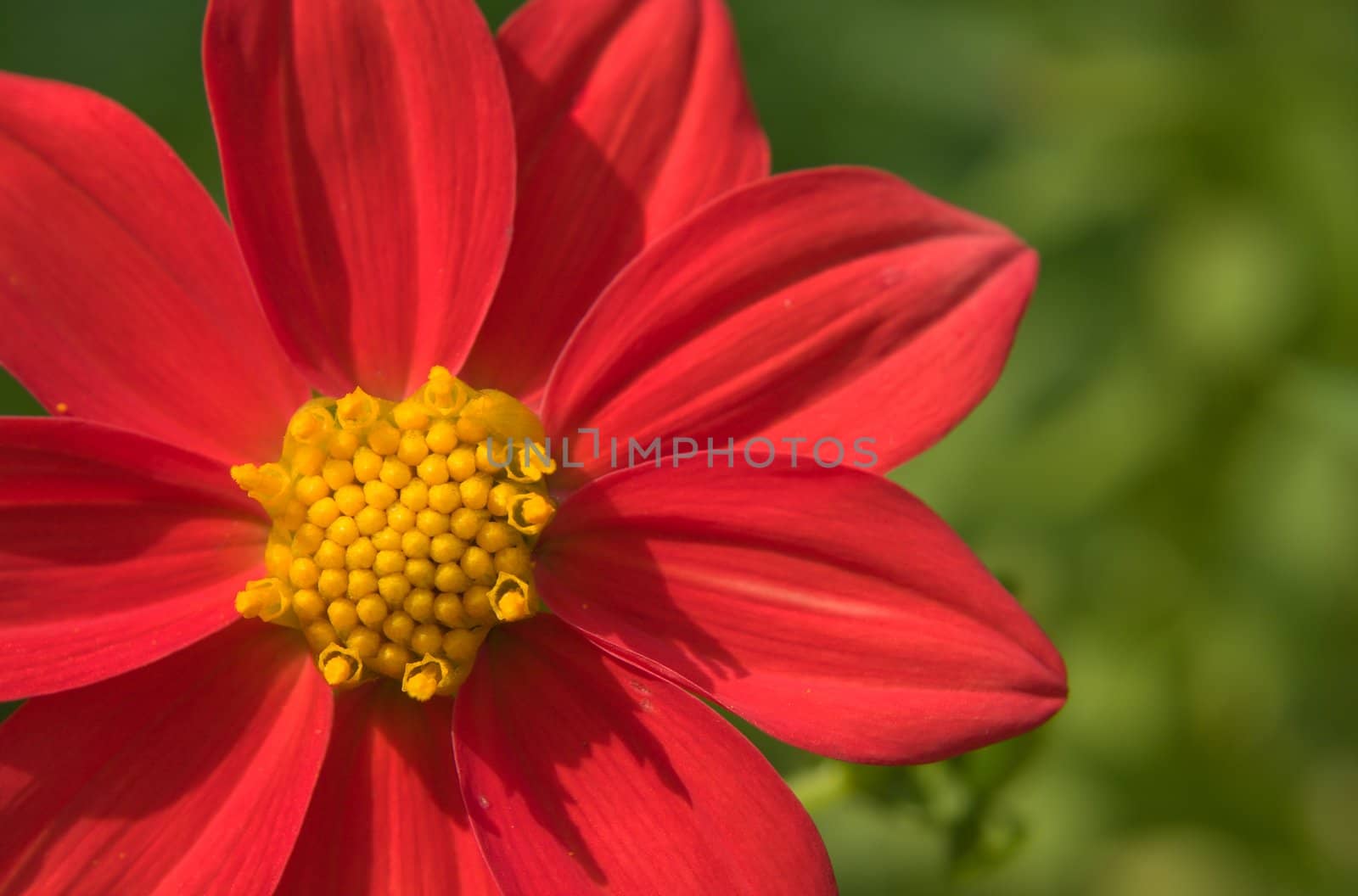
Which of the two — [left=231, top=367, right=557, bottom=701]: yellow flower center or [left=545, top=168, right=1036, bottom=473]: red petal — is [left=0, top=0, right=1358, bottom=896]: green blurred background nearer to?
[left=545, top=168, right=1036, bottom=473]: red petal

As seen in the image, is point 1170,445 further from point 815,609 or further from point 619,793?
point 619,793

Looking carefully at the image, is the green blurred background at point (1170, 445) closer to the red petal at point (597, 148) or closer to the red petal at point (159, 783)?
the red petal at point (597, 148)

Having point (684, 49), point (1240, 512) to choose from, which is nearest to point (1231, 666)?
point (1240, 512)

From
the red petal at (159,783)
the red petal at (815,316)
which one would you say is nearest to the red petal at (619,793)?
the red petal at (159,783)

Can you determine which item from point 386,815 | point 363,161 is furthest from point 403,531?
point 363,161

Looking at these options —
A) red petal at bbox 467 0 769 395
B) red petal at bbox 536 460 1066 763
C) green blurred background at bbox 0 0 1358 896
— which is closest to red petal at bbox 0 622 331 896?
red petal at bbox 536 460 1066 763

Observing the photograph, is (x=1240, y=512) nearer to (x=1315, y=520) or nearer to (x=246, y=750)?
(x=1315, y=520)

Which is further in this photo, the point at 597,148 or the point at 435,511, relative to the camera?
the point at 597,148
